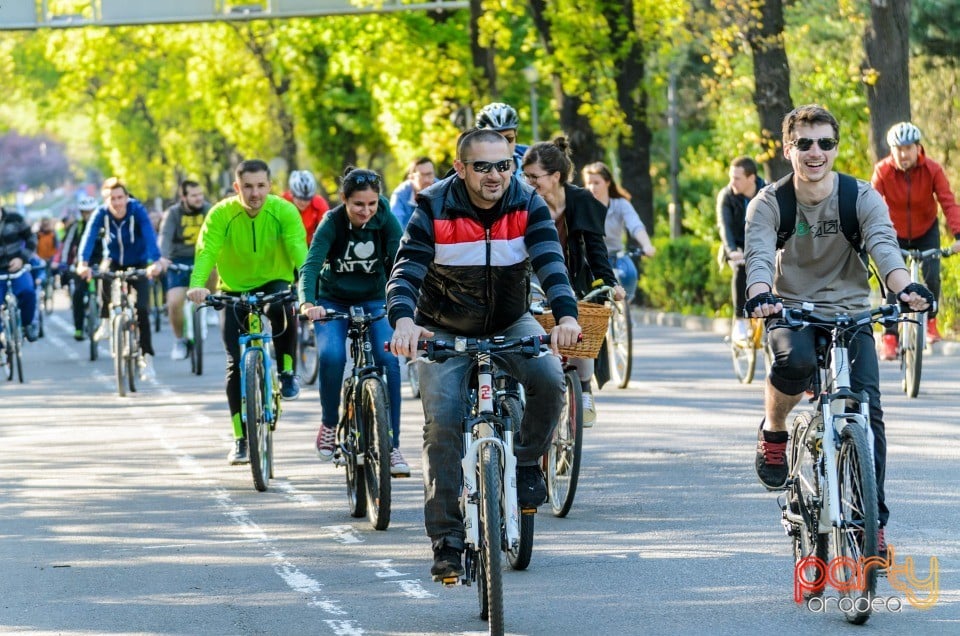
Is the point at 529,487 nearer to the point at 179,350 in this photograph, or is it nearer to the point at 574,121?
the point at 179,350

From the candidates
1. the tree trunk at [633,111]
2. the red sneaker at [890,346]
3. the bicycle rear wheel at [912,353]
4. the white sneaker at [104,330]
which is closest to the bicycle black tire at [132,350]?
the white sneaker at [104,330]

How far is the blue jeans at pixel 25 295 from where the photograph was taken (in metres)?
20.8

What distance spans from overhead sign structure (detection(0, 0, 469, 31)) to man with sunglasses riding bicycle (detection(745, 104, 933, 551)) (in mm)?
23510

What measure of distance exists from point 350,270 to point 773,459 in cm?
327

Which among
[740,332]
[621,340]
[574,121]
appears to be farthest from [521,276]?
[574,121]

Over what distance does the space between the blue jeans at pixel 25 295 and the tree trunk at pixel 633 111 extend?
1114 centimetres

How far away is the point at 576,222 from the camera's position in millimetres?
10281

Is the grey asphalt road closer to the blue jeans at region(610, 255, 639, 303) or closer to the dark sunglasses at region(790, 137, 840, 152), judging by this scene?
the blue jeans at region(610, 255, 639, 303)

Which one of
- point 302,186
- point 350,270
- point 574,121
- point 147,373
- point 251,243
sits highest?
point 574,121

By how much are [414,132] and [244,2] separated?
11.8m

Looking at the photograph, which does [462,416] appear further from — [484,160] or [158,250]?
[158,250]

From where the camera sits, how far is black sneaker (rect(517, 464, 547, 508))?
306 inches

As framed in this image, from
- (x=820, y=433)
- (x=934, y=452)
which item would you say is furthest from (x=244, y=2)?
(x=820, y=433)

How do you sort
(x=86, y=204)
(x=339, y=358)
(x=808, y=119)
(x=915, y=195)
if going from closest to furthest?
1. (x=808, y=119)
2. (x=339, y=358)
3. (x=915, y=195)
4. (x=86, y=204)
